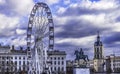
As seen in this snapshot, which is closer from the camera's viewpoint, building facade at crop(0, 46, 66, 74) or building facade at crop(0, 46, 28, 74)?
building facade at crop(0, 46, 66, 74)

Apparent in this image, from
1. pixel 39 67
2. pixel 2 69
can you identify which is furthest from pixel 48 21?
pixel 2 69

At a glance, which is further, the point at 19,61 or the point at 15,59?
the point at 19,61

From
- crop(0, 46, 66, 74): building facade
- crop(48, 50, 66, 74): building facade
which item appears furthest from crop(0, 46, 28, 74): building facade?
crop(48, 50, 66, 74): building facade

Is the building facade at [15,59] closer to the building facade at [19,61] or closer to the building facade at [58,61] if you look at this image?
the building facade at [19,61]

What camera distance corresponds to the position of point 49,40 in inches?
3191

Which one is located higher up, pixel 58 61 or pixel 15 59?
pixel 15 59

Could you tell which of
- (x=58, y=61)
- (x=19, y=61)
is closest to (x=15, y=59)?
(x=19, y=61)

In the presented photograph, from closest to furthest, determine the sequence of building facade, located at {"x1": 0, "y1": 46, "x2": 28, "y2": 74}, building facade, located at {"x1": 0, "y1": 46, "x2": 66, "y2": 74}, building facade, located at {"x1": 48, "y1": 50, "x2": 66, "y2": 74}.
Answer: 1. building facade, located at {"x1": 0, "y1": 46, "x2": 66, "y2": 74}
2. building facade, located at {"x1": 0, "y1": 46, "x2": 28, "y2": 74}
3. building facade, located at {"x1": 48, "y1": 50, "x2": 66, "y2": 74}

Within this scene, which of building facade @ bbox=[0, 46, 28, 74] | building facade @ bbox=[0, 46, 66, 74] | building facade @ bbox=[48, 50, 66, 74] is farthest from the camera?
building facade @ bbox=[48, 50, 66, 74]

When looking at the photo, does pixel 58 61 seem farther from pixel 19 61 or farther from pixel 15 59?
pixel 15 59

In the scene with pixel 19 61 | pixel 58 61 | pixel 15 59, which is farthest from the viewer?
pixel 58 61

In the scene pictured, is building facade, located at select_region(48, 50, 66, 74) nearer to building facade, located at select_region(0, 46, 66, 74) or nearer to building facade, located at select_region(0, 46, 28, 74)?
building facade, located at select_region(0, 46, 66, 74)

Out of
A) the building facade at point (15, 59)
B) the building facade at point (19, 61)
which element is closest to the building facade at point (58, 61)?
the building facade at point (19, 61)

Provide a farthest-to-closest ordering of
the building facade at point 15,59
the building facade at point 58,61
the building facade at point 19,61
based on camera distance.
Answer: the building facade at point 58,61, the building facade at point 15,59, the building facade at point 19,61
